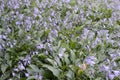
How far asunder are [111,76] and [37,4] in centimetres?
322

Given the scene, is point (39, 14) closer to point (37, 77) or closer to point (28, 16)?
point (28, 16)

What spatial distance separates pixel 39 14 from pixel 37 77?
2.42 metres

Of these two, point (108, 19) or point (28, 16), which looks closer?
point (28, 16)

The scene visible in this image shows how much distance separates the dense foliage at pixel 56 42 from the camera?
4.37 metres

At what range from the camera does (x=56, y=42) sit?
5195 millimetres

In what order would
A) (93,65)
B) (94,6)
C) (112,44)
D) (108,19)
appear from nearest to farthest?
1. (93,65)
2. (112,44)
3. (108,19)
4. (94,6)

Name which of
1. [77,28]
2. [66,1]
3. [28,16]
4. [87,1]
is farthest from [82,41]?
[87,1]

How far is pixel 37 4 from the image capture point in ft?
22.1

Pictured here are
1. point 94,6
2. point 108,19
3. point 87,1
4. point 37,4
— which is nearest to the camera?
point 37,4

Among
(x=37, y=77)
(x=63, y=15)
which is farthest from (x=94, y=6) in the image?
(x=37, y=77)

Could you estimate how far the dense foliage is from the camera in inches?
172

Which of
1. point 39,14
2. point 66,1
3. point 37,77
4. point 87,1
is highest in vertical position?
point 87,1

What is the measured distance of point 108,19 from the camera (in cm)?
739

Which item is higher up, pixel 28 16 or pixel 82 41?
pixel 28 16
